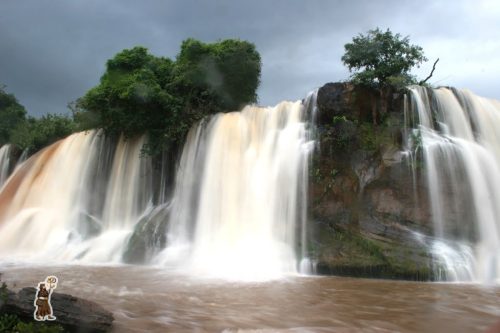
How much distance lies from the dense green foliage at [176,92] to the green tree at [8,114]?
1355 cm

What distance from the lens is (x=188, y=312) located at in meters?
5.71

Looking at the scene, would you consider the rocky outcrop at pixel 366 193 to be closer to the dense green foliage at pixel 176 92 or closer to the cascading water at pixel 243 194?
the cascading water at pixel 243 194

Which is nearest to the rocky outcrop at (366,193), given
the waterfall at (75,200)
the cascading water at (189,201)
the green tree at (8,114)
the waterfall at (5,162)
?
the cascading water at (189,201)

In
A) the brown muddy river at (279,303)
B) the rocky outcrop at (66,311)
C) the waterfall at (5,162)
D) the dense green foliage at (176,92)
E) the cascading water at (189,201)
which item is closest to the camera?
the rocky outcrop at (66,311)

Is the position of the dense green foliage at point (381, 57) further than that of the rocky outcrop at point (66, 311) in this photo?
Yes

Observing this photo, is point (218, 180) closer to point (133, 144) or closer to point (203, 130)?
point (203, 130)

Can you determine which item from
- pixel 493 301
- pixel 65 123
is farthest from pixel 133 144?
pixel 493 301

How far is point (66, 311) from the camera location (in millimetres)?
4176

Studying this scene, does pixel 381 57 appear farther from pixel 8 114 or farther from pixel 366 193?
pixel 8 114

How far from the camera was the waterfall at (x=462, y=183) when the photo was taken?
10.1 metres

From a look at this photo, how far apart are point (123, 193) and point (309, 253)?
836 cm

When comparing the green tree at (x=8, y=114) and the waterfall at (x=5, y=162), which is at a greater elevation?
the green tree at (x=8, y=114)

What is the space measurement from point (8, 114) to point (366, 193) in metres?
27.2

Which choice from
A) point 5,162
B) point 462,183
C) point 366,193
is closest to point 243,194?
point 366,193
